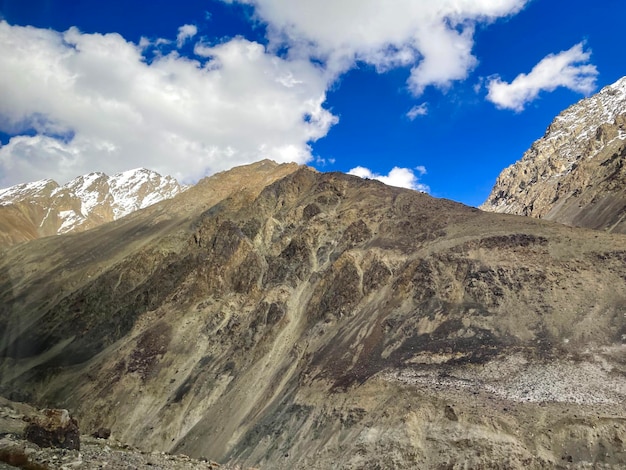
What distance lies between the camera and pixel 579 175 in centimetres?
13138

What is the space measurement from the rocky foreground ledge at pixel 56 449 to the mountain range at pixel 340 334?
16.4m

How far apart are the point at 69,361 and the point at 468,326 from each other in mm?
51524

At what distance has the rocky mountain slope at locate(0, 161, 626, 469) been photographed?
30047 mm

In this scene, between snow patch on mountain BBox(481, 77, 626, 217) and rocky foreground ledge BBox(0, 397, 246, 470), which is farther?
snow patch on mountain BBox(481, 77, 626, 217)

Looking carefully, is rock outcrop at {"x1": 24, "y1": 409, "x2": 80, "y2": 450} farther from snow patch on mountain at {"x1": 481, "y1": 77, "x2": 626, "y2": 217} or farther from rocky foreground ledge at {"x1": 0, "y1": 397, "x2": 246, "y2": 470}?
snow patch on mountain at {"x1": 481, "y1": 77, "x2": 626, "y2": 217}

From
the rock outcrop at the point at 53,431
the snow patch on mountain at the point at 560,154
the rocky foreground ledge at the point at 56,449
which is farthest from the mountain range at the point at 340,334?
the snow patch on mountain at the point at 560,154

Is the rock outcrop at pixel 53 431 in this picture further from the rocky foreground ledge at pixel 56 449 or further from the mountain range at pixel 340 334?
the mountain range at pixel 340 334

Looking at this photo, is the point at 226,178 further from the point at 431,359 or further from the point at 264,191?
the point at 431,359

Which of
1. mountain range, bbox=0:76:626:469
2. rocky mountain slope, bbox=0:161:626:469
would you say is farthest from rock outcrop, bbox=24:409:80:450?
rocky mountain slope, bbox=0:161:626:469

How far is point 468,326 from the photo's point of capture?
41562 millimetres

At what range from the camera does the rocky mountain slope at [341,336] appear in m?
30.0

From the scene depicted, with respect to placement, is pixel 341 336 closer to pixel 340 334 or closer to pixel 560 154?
pixel 340 334

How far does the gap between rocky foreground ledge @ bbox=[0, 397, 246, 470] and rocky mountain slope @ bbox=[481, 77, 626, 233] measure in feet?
283

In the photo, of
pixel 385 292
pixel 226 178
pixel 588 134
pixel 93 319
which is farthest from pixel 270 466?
pixel 588 134
